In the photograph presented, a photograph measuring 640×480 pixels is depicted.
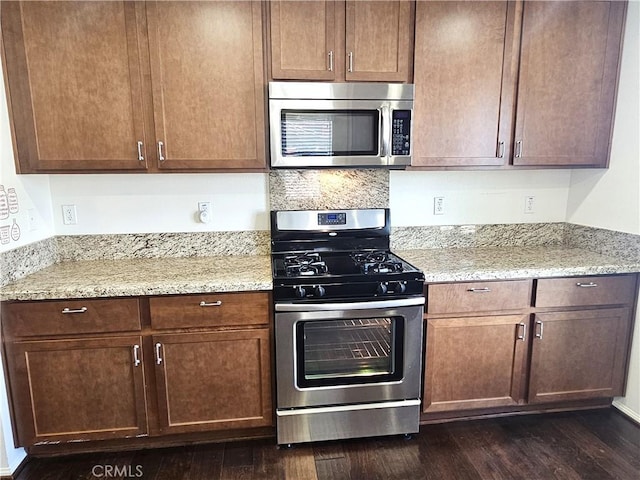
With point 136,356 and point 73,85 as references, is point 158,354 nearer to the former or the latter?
point 136,356

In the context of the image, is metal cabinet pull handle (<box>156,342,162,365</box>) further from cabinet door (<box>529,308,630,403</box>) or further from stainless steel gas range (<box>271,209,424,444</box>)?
cabinet door (<box>529,308,630,403</box>)

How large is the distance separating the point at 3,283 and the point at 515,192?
2899mm

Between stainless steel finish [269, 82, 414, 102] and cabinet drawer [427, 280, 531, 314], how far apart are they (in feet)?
3.28

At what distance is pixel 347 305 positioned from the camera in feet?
6.26

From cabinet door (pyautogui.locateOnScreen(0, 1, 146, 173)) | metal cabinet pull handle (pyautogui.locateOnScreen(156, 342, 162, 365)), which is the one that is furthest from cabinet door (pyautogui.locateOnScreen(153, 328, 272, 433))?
cabinet door (pyautogui.locateOnScreen(0, 1, 146, 173))

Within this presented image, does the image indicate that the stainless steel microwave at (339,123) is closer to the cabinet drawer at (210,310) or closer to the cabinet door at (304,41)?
the cabinet door at (304,41)

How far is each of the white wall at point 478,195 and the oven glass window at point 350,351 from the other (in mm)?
797

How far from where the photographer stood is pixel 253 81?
1977 millimetres

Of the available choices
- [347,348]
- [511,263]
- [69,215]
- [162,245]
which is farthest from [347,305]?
[69,215]

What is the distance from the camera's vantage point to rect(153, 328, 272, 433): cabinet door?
1903 mm

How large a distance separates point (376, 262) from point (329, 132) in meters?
0.72

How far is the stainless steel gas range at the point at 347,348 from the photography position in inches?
74.9

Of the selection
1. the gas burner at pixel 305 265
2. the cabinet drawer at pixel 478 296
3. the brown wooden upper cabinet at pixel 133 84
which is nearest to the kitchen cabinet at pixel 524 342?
the cabinet drawer at pixel 478 296

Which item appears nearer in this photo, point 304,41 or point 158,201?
point 304,41
